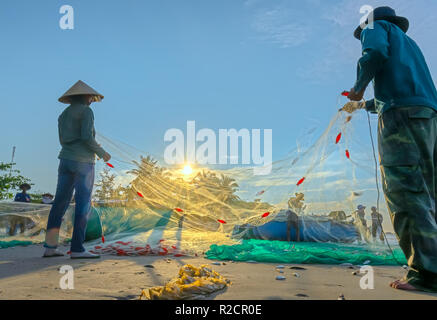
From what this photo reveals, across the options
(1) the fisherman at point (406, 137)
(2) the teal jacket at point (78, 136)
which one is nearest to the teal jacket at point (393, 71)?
(1) the fisherman at point (406, 137)

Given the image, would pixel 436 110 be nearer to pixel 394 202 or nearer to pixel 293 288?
pixel 394 202

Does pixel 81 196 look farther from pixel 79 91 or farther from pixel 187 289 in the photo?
pixel 187 289

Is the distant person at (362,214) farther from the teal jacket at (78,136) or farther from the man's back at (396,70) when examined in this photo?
the teal jacket at (78,136)

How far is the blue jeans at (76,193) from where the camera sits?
4375 mm

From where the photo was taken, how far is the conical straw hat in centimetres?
464

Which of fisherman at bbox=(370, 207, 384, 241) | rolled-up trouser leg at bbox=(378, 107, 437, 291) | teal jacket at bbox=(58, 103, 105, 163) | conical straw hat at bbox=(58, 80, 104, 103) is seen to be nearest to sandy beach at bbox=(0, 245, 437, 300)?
rolled-up trouser leg at bbox=(378, 107, 437, 291)

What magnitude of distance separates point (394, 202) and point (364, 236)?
305 cm

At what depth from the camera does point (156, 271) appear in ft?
10.3

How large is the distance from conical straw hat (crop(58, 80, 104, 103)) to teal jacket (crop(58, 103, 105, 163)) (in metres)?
0.23

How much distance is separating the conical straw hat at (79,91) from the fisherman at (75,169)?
18 millimetres

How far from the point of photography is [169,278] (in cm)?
276

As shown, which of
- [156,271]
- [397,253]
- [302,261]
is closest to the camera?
[156,271]

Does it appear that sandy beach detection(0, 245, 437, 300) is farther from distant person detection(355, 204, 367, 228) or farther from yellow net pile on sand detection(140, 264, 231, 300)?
distant person detection(355, 204, 367, 228)
